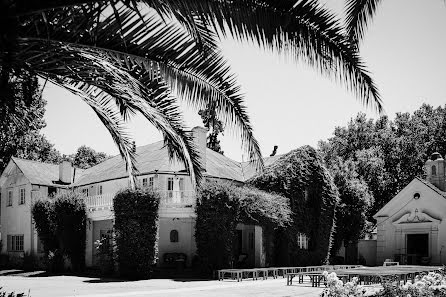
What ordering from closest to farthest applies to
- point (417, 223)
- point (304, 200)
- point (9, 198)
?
point (304, 200), point (417, 223), point (9, 198)

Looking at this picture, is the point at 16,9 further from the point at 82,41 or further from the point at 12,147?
the point at 12,147

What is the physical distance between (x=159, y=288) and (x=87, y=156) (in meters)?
59.8

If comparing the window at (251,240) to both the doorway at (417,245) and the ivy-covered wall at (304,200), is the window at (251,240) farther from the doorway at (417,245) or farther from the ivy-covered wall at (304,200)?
the doorway at (417,245)

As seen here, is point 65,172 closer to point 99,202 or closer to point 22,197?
point 22,197

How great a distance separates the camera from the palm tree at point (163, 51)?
6.27m

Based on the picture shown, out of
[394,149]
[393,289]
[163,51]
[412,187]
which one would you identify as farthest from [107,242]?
[394,149]

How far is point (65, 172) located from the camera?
41531 mm

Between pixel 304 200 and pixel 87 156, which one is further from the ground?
pixel 87 156

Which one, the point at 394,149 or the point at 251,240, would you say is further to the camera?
the point at 394,149

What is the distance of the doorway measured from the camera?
121 feet

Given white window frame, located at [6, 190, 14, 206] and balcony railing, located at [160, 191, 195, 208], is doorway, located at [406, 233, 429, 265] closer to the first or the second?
balcony railing, located at [160, 191, 195, 208]

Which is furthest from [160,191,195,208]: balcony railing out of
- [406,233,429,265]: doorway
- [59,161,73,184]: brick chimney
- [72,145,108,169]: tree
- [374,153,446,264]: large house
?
[72,145,108,169]: tree

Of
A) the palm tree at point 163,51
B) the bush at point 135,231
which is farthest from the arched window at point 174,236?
the palm tree at point 163,51

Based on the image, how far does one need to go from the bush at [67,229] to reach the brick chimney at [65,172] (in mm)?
7436
